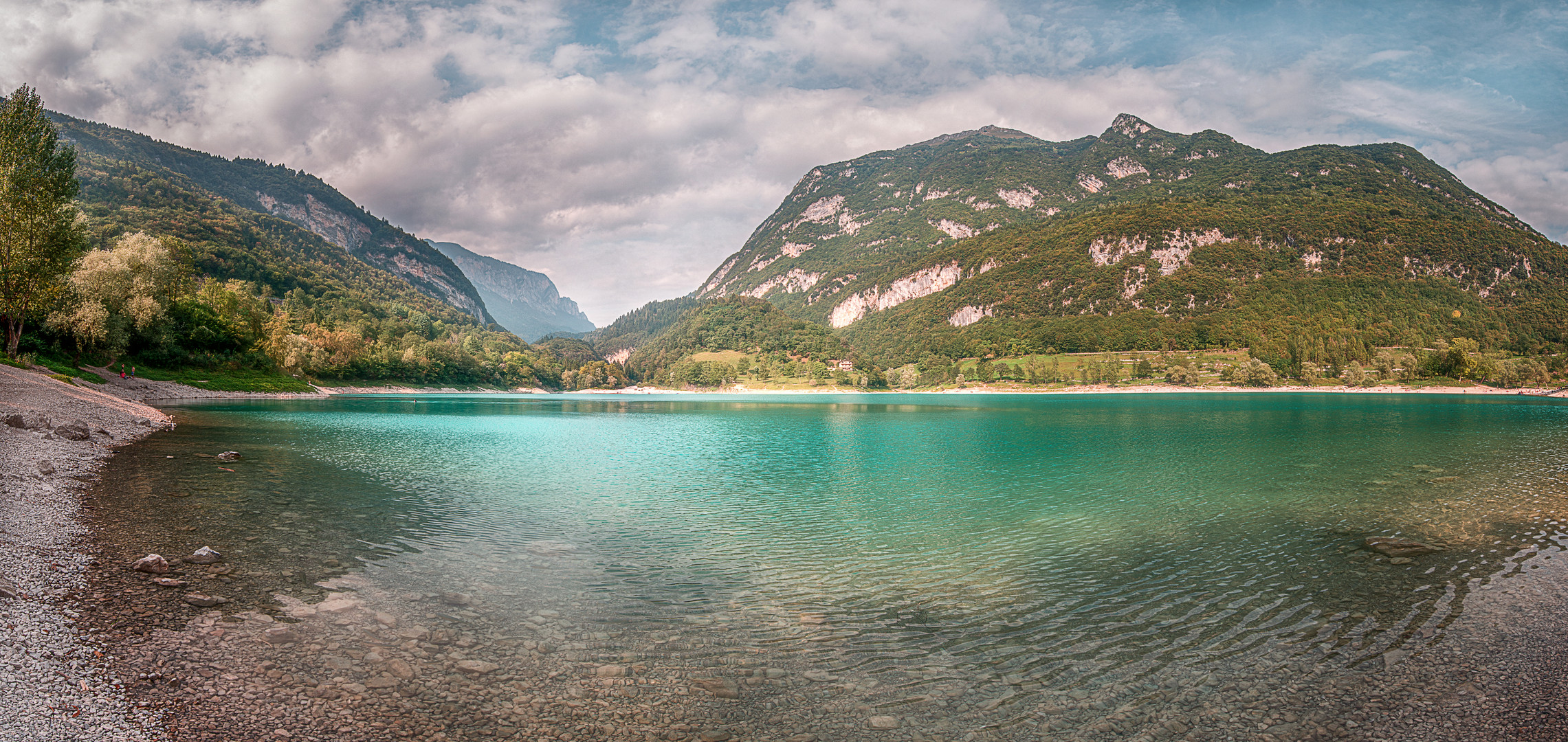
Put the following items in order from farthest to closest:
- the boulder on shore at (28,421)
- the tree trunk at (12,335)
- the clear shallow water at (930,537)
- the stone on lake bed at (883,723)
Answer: the tree trunk at (12,335) < the boulder on shore at (28,421) < the clear shallow water at (930,537) < the stone on lake bed at (883,723)

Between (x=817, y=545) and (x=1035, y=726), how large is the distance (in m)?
9.00

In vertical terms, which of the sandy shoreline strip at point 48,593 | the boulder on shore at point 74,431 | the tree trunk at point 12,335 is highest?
the tree trunk at point 12,335

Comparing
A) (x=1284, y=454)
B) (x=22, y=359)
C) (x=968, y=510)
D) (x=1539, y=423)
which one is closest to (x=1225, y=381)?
(x=1539, y=423)

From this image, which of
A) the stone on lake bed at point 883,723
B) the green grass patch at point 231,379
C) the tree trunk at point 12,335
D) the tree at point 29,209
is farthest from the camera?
the green grass patch at point 231,379

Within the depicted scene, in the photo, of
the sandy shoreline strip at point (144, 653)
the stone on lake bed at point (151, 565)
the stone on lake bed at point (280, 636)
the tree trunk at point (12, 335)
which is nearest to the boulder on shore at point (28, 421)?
the sandy shoreline strip at point (144, 653)

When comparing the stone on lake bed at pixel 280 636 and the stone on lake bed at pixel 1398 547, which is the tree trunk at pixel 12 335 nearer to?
the stone on lake bed at pixel 280 636

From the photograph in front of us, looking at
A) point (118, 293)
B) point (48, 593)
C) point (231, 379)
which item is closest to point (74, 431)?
point (48, 593)

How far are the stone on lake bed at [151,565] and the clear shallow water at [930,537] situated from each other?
63.2 inches

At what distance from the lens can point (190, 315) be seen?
76938 mm

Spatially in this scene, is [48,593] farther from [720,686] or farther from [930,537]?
[930,537]

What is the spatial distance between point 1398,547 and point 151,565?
996 inches

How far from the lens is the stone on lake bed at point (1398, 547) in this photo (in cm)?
1462

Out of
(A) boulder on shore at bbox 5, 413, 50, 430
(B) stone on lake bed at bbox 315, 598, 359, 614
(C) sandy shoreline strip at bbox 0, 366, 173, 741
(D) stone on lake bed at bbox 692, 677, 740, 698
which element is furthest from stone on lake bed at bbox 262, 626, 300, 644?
(A) boulder on shore at bbox 5, 413, 50, 430

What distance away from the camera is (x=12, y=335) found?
44938mm
